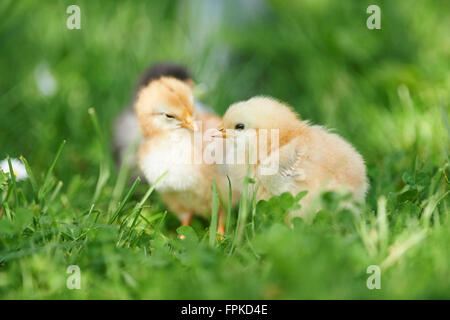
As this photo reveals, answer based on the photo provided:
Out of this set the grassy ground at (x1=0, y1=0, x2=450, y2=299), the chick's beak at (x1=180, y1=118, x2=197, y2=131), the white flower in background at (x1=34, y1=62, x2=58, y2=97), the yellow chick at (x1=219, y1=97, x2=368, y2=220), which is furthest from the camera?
the white flower in background at (x1=34, y1=62, x2=58, y2=97)

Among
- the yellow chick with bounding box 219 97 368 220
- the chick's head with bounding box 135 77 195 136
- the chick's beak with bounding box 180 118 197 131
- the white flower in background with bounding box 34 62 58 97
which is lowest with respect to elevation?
the yellow chick with bounding box 219 97 368 220

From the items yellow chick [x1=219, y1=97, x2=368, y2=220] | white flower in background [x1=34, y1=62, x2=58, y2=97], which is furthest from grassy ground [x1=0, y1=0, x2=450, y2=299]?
yellow chick [x1=219, y1=97, x2=368, y2=220]

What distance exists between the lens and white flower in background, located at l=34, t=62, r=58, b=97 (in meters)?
3.39

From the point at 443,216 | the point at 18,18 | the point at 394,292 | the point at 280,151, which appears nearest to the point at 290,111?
the point at 280,151

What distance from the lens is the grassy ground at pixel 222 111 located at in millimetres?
1540

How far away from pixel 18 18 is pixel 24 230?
7.81 ft

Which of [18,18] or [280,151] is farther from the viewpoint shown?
[18,18]

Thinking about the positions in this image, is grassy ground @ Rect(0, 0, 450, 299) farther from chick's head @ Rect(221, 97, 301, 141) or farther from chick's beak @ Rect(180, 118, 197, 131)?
chick's beak @ Rect(180, 118, 197, 131)

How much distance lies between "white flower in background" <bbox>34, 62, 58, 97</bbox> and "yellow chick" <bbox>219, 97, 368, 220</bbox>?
1.83 m

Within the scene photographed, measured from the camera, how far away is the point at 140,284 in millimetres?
1559

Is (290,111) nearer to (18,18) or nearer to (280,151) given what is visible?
(280,151)

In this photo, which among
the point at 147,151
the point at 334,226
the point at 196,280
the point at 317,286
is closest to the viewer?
the point at 317,286

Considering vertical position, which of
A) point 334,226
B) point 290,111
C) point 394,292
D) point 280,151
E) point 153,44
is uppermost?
point 153,44

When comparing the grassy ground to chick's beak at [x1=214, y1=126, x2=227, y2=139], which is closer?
the grassy ground
